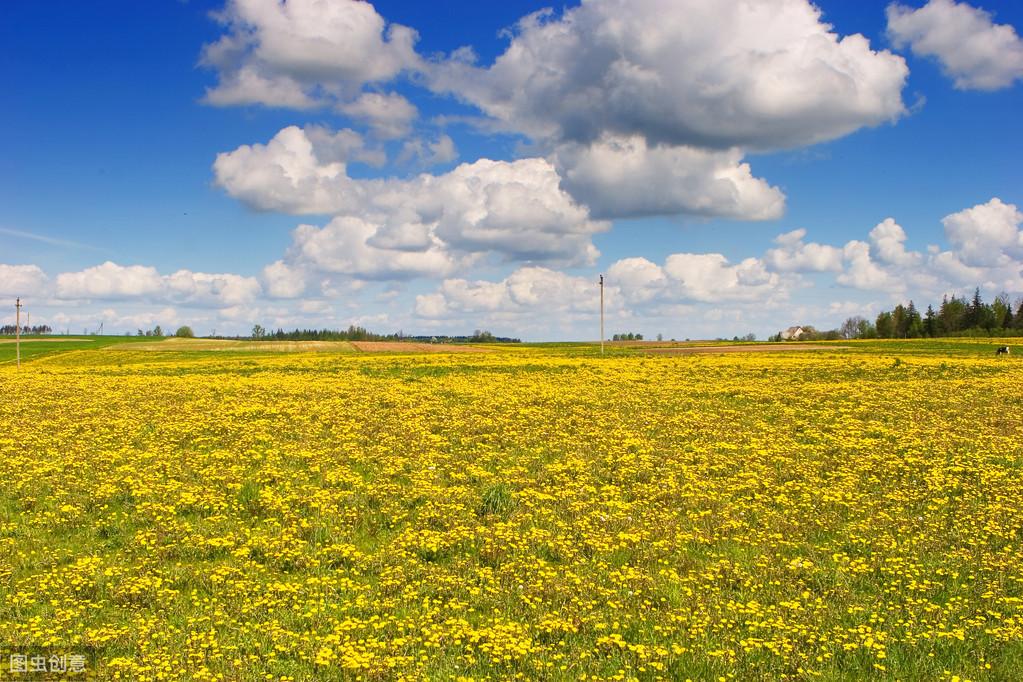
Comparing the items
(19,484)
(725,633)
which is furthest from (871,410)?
(19,484)

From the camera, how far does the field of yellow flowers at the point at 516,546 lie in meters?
9.38

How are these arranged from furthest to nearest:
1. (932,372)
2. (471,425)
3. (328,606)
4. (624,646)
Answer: (932,372) < (471,425) < (328,606) < (624,646)

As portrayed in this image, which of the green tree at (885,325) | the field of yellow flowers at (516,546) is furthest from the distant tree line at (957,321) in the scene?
the field of yellow flowers at (516,546)

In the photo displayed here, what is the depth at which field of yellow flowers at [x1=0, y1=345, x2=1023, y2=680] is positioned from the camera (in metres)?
9.38

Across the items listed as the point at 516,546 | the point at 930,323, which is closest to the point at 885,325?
the point at 930,323

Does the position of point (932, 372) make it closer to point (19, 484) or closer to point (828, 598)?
point (828, 598)

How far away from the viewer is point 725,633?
995 cm

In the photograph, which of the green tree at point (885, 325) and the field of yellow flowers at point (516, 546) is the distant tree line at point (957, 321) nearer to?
the green tree at point (885, 325)

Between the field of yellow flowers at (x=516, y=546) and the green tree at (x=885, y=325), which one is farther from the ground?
the green tree at (x=885, y=325)

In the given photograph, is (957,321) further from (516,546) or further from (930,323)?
(516,546)

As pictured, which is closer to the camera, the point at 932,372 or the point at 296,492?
the point at 296,492

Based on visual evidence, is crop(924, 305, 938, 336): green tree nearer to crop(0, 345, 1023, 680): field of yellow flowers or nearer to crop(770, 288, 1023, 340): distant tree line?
crop(770, 288, 1023, 340): distant tree line

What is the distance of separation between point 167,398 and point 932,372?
51.4m

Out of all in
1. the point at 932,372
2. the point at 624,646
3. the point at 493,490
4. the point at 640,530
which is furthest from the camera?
the point at 932,372
